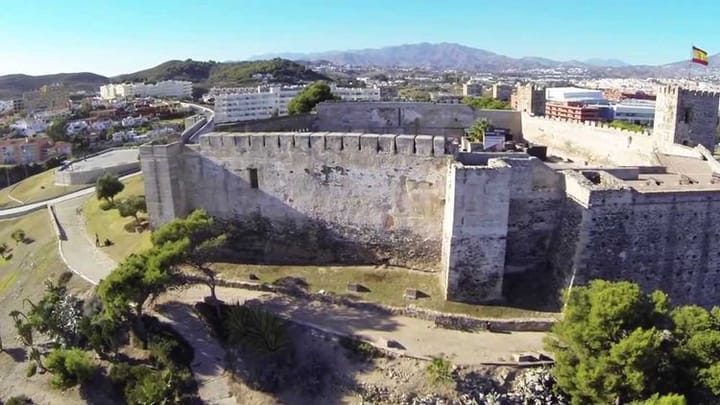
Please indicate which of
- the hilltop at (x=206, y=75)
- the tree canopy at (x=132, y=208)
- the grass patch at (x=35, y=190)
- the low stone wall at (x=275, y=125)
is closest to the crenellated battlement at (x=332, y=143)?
the low stone wall at (x=275, y=125)

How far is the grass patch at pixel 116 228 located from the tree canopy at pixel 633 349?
52.0 ft

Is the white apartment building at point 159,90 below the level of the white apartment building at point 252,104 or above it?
above

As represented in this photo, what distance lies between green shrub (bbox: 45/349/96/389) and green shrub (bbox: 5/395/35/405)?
981 millimetres

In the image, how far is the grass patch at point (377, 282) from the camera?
56.4ft

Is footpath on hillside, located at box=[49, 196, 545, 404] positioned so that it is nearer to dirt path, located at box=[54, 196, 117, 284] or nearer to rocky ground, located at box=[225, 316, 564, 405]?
rocky ground, located at box=[225, 316, 564, 405]

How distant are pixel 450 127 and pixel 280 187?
13.5 m

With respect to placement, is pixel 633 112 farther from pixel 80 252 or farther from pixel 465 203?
pixel 80 252

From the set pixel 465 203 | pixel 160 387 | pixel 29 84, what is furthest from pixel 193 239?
pixel 29 84

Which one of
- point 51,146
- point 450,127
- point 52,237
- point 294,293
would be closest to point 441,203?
point 294,293

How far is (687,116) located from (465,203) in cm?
1377

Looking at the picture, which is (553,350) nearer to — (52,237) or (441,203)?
(441,203)

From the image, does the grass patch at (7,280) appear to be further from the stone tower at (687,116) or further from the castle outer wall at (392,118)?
the stone tower at (687,116)

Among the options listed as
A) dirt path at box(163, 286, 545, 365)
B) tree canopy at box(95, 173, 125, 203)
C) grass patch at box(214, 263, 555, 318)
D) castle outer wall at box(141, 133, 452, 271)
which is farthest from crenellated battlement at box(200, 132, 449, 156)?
tree canopy at box(95, 173, 125, 203)

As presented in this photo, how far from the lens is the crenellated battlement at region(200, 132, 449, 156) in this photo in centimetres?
1870
